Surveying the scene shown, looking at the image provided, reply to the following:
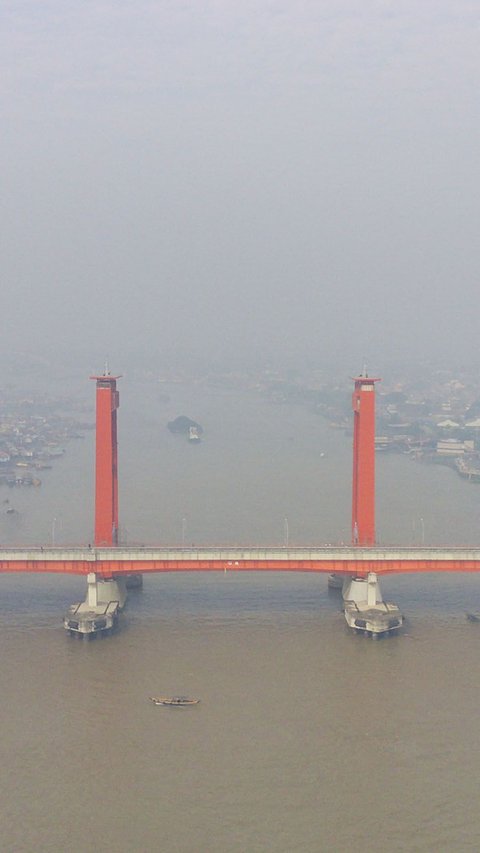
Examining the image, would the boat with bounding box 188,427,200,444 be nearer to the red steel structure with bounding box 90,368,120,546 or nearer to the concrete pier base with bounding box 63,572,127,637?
the red steel structure with bounding box 90,368,120,546

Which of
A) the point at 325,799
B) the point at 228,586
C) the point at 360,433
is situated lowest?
the point at 325,799

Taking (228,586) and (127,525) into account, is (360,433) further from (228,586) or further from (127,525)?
(127,525)

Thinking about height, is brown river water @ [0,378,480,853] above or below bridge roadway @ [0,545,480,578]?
below

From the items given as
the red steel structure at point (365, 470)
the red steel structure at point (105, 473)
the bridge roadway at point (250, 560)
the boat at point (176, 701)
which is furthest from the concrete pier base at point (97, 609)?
the red steel structure at point (365, 470)

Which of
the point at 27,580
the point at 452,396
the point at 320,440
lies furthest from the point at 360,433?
the point at 452,396

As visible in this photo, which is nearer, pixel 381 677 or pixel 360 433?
pixel 381 677

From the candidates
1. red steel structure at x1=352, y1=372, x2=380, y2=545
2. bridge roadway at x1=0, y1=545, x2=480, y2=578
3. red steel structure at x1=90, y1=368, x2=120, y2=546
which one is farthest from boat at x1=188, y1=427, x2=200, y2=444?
bridge roadway at x1=0, y1=545, x2=480, y2=578

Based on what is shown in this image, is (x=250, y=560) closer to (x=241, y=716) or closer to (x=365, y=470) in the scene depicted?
(x=365, y=470)
